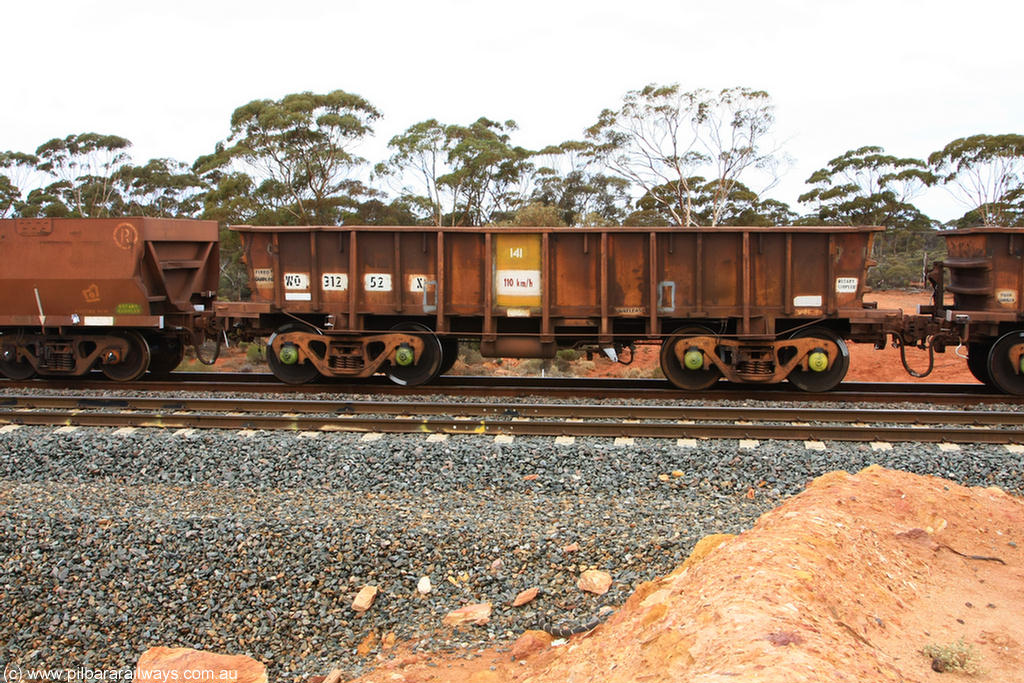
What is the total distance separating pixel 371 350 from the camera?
1155 cm

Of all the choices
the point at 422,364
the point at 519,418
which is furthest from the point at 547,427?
the point at 422,364

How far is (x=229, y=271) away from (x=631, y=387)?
24.2 m

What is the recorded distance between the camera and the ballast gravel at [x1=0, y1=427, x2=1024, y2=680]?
5.53 m

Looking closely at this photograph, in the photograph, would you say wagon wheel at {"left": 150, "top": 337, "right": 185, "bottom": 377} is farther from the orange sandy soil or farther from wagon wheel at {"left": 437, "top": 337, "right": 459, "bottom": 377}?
the orange sandy soil

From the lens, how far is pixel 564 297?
1115 cm

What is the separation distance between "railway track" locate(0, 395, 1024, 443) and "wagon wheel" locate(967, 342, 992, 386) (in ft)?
7.65

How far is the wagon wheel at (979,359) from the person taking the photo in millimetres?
11055

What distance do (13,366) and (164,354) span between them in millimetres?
2351

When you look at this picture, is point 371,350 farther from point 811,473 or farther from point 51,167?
point 51,167

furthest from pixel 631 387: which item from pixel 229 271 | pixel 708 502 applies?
pixel 229 271

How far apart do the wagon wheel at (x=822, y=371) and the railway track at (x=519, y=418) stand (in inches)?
49.8

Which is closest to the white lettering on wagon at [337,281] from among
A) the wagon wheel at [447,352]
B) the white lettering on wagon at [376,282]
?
the white lettering on wagon at [376,282]

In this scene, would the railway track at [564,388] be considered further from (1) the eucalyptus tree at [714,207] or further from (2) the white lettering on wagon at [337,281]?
(1) the eucalyptus tree at [714,207]

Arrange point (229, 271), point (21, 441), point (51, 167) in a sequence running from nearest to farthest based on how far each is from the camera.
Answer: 1. point (21, 441)
2. point (229, 271)
3. point (51, 167)
